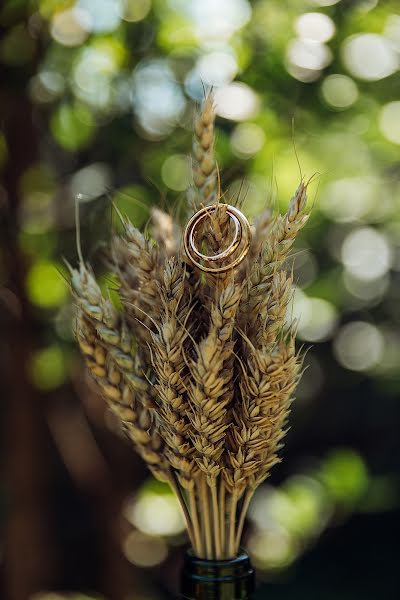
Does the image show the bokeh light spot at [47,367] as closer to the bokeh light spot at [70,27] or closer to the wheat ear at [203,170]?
the bokeh light spot at [70,27]

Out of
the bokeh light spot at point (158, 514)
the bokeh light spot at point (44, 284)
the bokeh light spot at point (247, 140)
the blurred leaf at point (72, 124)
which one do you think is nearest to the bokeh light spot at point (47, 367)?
the bokeh light spot at point (44, 284)

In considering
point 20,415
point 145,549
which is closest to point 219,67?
point 20,415

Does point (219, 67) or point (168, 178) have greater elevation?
point (219, 67)

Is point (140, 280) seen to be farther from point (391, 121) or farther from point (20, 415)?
point (20, 415)

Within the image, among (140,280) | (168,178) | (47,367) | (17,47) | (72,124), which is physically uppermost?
(17,47)

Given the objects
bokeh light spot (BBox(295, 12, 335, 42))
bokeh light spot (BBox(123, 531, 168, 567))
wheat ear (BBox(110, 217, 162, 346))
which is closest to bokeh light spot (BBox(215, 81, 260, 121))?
bokeh light spot (BBox(295, 12, 335, 42))

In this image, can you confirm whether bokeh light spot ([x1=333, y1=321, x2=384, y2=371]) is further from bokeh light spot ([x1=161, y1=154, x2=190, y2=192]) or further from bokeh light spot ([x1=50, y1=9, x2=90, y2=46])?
bokeh light spot ([x1=50, y1=9, x2=90, y2=46])
